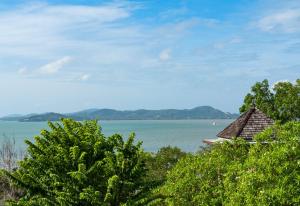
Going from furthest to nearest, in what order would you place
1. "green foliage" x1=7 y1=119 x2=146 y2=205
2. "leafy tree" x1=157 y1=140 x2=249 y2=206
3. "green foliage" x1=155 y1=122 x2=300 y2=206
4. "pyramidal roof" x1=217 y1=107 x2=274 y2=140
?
"pyramidal roof" x1=217 y1=107 x2=274 y2=140, "green foliage" x1=7 y1=119 x2=146 y2=205, "leafy tree" x1=157 y1=140 x2=249 y2=206, "green foliage" x1=155 y1=122 x2=300 y2=206

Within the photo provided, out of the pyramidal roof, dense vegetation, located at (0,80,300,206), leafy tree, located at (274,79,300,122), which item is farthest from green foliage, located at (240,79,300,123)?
dense vegetation, located at (0,80,300,206)

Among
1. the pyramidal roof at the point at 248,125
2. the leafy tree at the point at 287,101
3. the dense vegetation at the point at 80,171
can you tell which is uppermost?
the leafy tree at the point at 287,101

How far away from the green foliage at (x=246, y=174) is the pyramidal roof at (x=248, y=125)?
13.3 m

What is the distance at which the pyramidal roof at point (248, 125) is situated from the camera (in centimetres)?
3105

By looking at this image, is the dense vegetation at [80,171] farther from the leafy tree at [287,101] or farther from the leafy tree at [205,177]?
the leafy tree at [287,101]

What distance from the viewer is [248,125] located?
31672 millimetres

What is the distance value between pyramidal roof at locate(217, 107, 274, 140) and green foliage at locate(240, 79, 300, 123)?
57.4ft

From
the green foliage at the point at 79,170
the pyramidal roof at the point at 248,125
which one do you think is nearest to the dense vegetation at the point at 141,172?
the green foliage at the point at 79,170

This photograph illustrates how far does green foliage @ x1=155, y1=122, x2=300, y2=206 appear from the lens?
13008 mm

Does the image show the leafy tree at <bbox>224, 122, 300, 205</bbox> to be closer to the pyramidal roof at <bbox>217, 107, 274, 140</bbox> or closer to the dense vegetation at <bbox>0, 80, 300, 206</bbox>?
the dense vegetation at <bbox>0, 80, 300, 206</bbox>

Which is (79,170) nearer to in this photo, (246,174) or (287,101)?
(246,174)

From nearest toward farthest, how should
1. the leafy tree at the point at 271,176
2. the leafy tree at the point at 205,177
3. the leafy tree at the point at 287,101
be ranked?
the leafy tree at the point at 271,176 → the leafy tree at the point at 205,177 → the leafy tree at the point at 287,101

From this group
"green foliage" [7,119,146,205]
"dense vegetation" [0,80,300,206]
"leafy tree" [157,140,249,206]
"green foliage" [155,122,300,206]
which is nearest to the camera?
"green foliage" [155,122,300,206]

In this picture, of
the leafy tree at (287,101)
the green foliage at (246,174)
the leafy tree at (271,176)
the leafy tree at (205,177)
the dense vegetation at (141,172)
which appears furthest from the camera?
the leafy tree at (287,101)
